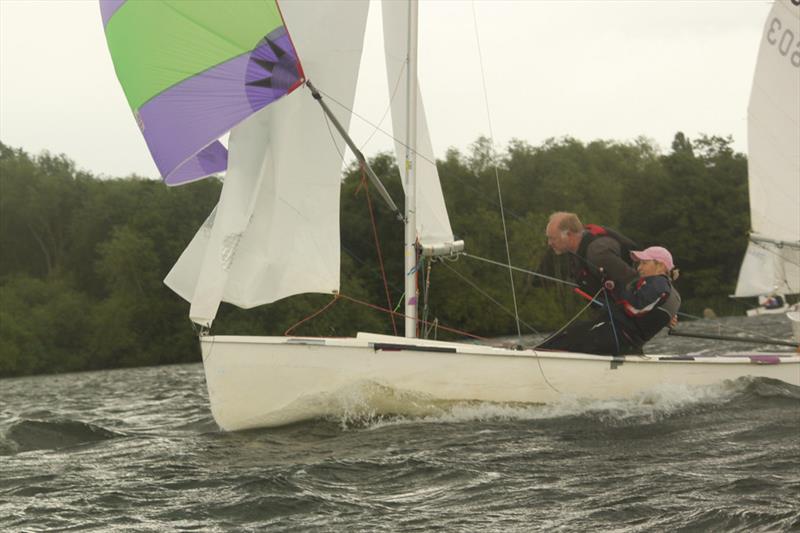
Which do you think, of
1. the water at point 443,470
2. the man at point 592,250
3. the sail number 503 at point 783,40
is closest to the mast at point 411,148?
the man at point 592,250

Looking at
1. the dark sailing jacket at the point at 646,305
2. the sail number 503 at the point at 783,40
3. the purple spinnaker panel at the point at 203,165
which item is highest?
the sail number 503 at the point at 783,40

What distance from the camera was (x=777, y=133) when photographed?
14.9m

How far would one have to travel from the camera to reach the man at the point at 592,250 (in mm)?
9078

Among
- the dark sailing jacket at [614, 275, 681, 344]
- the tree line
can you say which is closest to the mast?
the dark sailing jacket at [614, 275, 681, 344]

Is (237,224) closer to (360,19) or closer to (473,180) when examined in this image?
(360,19)

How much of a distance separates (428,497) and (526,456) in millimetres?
1399

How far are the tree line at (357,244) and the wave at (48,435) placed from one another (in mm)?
18451

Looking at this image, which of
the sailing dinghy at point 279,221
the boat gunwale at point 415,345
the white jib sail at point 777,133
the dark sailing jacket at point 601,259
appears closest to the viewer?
the boat gunwale at point 415,345

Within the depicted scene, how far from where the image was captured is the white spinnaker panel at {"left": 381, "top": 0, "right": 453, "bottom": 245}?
34.2ft

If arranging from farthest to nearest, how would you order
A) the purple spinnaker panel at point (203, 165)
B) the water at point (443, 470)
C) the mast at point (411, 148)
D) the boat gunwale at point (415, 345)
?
the mast at point (411, 148), the purple spinnaker panel at point (203, 165), the boat gunwale at point (415, 345), the water at point (443, 470)

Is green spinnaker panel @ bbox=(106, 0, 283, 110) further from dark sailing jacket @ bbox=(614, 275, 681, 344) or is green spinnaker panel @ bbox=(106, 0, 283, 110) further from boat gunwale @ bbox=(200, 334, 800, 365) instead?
dark sailing jacket @ bbox=(614, 275, 681, 344)

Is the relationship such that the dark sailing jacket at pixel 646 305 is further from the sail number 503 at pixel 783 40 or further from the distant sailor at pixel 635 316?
the sail number 503 at pixel 783 40

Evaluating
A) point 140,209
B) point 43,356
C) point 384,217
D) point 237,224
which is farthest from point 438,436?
point 140,209

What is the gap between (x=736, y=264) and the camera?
50.9m
